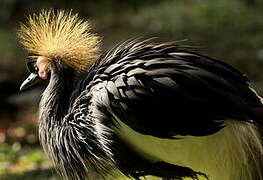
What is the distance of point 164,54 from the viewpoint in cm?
284

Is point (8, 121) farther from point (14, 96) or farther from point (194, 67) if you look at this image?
point (194, 67)

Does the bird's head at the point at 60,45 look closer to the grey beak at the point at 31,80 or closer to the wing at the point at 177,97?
the grey beak at the point at 31,80

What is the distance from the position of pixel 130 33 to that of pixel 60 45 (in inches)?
215

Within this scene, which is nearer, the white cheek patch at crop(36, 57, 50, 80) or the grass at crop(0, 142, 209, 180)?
Answer: the white cheek patch at crop(36, 57, 50, 80)

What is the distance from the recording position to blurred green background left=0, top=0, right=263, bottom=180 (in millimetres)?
5910

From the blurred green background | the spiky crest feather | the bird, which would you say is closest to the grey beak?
the spiky crest feather

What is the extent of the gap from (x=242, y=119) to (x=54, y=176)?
1846 mm

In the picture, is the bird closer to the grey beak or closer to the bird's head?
the bird's head

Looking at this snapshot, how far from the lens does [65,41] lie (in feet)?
10.5

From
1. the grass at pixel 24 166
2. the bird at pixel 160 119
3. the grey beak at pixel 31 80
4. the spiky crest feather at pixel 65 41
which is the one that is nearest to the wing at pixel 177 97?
the bird at pixel 160 119

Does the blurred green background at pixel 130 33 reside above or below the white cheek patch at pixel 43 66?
below

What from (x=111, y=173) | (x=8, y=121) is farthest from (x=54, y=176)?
(x=8, y=121)

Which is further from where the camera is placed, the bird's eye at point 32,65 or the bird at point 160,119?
the bird's eye at point 32,65

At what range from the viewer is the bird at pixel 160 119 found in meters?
2.65
